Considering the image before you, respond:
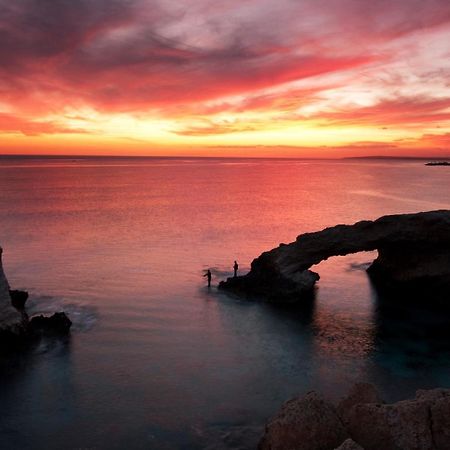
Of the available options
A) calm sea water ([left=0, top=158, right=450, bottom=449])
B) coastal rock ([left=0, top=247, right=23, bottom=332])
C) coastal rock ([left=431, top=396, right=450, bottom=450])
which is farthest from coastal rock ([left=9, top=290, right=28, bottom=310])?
coastal rock ([left=431, top=396, right=450, bottom=450])

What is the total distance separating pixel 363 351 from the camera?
3014cm

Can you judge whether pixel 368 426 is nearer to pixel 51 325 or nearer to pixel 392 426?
pixel 392 426

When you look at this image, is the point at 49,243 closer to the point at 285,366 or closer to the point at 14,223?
the point at 14,223

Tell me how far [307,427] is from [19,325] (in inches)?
850

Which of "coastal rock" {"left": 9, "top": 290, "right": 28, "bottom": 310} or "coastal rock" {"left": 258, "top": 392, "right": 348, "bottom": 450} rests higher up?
"coastal rock" {"left": 258, "top": 392, "right": 348, "bottom": 450}

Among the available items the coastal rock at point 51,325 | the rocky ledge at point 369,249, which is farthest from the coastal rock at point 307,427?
the rocky ledge at point 369,249

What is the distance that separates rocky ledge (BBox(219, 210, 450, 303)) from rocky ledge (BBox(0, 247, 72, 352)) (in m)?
15.5

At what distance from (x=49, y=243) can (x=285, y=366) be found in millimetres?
45936

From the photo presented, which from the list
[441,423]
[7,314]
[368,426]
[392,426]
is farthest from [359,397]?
[7,314]

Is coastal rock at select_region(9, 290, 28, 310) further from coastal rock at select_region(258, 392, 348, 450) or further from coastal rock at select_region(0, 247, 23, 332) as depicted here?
coastal rock at select_region(258, 392, 348, 450)

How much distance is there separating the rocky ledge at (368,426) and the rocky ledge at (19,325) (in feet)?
65.5

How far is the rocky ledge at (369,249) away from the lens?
38.6 meters

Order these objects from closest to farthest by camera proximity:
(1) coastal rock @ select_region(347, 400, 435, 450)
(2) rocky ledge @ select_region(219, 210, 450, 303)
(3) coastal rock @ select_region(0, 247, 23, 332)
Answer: (1) coastal rock @ select_region(347, 400, 435, 450)
(3) coastal rock @ select_region(0, 247, 23, 332)
(2) rocky ledge @ select_region(219, 210, 450, 303)

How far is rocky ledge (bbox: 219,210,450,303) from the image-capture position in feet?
127
